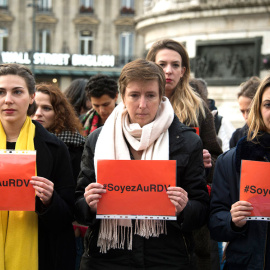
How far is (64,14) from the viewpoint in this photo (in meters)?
42.6

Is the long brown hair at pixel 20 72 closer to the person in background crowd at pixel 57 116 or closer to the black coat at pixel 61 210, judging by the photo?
the black coat at pixel 61 210

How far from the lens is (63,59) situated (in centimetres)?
4103

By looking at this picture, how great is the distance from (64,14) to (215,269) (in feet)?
130

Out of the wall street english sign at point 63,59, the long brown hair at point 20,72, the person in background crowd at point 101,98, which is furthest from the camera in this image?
the wall street english sign at point 63,59

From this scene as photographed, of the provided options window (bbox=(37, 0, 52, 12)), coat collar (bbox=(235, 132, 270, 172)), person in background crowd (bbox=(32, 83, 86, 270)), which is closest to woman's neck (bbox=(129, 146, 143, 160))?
coat collar (bbox=(235, 132, 270, 172))

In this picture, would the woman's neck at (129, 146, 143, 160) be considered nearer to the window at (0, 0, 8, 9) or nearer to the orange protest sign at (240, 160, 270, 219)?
the orange protest sign at (240, 160, 270, 219)

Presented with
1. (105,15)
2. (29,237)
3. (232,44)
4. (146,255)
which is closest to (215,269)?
(146,255)

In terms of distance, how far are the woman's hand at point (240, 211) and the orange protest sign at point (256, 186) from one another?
6cm

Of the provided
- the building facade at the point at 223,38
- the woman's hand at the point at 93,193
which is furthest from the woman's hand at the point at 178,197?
the building facade at the point at 223,38

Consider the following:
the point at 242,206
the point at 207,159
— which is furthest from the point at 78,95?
the point at 242,206

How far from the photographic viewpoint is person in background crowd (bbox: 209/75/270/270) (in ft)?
10.9

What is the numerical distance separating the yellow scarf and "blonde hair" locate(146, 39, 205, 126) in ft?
4.93

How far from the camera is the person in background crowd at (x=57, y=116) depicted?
4793mm

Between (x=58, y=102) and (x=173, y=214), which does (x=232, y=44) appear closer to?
(x=58, y=102)
